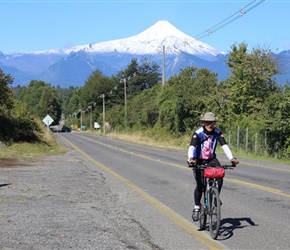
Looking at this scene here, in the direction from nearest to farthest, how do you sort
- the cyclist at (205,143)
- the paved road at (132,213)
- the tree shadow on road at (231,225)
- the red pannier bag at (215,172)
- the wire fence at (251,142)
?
the paved road at (132,213) < the red pannier bag at (215,172) < the tree shadow on road at (231,225) < the cyclist at (205,143) < the wire fence at (251,142)

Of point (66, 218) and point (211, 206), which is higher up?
point (211, 206)

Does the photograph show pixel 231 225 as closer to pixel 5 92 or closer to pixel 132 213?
pixel 132 213

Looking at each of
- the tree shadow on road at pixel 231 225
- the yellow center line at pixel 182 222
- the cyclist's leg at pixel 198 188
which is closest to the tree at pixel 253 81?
the yellow center line at pixel 182 222

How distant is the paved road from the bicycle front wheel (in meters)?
0.15

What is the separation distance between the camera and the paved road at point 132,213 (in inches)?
283

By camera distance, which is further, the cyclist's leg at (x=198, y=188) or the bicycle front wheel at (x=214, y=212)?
the cyclist's leg at (x=198, y=188)

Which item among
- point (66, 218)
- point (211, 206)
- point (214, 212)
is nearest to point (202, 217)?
point (211, 206)

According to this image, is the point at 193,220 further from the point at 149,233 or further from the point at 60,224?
the point at 60,224

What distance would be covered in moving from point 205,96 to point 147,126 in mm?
24561

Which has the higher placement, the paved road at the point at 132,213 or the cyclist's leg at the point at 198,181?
the cyclist's leg at the point at 198,181

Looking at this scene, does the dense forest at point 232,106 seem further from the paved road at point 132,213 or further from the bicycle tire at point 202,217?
the bicycle tire at point 202,217

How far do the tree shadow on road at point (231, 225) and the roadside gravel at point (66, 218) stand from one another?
4.11ft

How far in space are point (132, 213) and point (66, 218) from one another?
1418 mm

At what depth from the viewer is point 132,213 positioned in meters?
9.68
